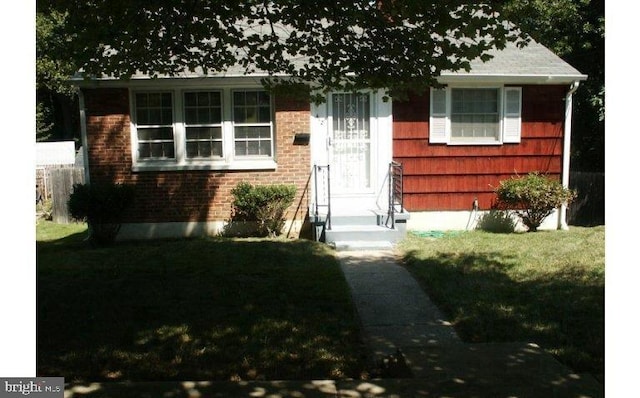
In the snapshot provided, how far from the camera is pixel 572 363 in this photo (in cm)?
443

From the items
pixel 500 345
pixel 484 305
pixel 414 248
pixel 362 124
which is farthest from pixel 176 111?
pixel 500 345

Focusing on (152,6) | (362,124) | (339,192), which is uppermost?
(152,6)

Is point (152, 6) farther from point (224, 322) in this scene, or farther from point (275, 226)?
point (275, 226)

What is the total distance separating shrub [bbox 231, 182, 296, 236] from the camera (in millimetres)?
10633

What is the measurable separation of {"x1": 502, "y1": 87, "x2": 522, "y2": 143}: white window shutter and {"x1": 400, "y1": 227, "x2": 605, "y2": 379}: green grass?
229 centimetres

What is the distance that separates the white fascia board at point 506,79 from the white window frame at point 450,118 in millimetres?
199

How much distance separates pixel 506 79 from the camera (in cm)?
1128

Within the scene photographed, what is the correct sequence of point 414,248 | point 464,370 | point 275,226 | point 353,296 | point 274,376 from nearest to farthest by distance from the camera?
1. point 464,370
2. point 274,376
3. point 353,296
4. point 414,248
5. point 275,226

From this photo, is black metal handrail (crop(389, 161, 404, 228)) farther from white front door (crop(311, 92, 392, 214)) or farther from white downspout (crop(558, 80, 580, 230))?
white downspout (crop(558, 80, 580, 230))

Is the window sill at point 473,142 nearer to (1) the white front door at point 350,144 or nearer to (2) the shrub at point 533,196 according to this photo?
(2) the shrub at point 533,196

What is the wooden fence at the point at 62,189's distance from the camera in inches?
618

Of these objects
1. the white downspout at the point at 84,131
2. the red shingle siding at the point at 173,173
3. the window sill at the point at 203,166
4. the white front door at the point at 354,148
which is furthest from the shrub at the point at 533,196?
the white downspout at the point at 84,131

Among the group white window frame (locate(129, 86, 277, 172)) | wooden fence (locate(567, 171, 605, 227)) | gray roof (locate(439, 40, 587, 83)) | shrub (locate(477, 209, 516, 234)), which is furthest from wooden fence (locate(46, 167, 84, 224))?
wooden fence (locate(567, 171, 605, 227))

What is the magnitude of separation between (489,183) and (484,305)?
6.29 m
